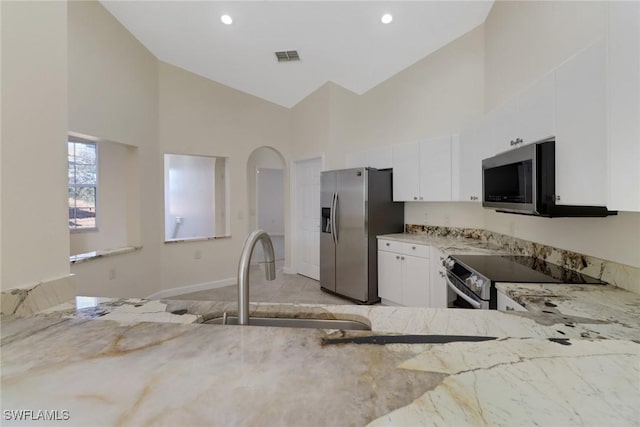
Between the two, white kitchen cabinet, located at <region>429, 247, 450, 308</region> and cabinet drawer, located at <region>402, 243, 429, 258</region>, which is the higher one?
cabinet drawer, located at <region>402, 243, 429, 258</region>

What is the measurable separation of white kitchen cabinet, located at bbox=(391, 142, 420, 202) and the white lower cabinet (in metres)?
0.65

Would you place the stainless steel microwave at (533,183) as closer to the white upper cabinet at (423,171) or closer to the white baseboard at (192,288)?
the white upper cabinet at (423,171)

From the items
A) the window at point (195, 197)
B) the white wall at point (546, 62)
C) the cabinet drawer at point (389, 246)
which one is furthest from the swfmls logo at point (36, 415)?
the window at point (195, 197)

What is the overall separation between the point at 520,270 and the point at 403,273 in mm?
1422

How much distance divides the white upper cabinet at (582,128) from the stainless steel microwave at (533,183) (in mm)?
47

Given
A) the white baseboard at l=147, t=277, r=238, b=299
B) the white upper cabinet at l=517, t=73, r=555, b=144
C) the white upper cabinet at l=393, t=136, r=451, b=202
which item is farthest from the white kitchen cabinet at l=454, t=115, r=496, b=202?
the white baseboard at l=147, t=277, r=238, b=299

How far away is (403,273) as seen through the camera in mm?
3221

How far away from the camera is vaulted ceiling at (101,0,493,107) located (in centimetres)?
282

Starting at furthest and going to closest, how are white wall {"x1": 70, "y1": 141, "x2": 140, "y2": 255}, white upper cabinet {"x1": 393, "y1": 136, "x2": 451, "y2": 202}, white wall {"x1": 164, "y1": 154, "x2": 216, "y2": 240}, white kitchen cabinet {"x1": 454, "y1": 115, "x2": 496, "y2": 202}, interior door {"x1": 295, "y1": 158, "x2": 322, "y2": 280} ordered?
white wall {"x1": 164, "y1": 154, "x2": 216, "y2": 240}, interior door {"x1": 295, "y1": 158, "x2": 322, "y2": 280}, white wall {"x1": 70, "y1": 141, "x2": 140, "y2": 255}, white upper cabinet {"x1": 393, "y1": 136, "x2": 451, "y2": 202}, white kitchen cabinet {"x1": 454, "y1": 115, "x2": 496, "y2": 202}

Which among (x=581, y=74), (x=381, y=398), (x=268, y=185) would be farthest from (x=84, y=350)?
(x=268, y=185)

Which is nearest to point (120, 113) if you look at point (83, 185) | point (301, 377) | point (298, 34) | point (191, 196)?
point (83, 185)

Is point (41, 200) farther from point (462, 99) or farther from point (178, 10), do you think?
point (462, 99)

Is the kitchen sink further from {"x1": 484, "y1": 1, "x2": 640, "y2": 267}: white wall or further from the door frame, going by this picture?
the door frame

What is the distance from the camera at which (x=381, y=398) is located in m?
0.46
